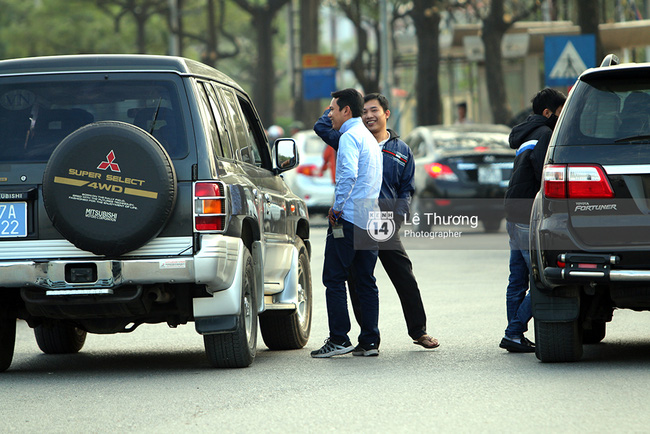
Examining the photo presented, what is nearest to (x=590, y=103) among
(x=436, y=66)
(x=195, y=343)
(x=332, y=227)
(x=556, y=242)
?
(x=556, y=242)

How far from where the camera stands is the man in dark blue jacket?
8633mm

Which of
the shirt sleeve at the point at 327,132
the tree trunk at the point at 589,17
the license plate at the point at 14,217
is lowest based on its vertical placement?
the license plate at the point at 14,217

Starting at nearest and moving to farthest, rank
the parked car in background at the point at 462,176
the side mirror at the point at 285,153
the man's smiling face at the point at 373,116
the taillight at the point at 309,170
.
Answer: the side mirror at the point at 285,153 < the man's smiling face at the point at 373,116 < the parked car in background at the point at 462,176 < the taillight at the point at 309,170

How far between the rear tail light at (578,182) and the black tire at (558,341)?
2.76ft

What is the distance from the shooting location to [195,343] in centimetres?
940

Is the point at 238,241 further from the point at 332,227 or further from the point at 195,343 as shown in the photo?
the point at 195,343

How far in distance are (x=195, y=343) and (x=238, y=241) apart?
2219 mm

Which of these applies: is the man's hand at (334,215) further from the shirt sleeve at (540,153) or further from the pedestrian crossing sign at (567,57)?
the pedestrian crossing sign at (567,57)

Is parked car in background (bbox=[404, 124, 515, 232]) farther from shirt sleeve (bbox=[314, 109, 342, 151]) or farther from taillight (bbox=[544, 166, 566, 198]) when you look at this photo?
taillight (bbox=[544, 166, 566, 198])

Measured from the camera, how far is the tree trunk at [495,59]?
3050 centimetres

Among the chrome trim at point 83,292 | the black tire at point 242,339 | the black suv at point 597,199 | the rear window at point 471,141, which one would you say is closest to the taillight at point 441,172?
the rear window at point 471,141

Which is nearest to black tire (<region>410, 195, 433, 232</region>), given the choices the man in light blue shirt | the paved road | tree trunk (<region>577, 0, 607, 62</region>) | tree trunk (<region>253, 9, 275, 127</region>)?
tree trunk (<region>577, 0, 607, 62</region>)

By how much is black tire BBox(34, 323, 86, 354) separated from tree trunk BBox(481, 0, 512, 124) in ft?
75.2

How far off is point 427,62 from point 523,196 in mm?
24517
